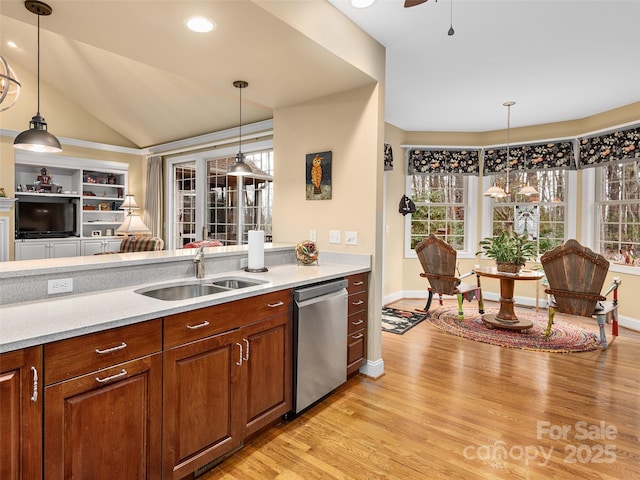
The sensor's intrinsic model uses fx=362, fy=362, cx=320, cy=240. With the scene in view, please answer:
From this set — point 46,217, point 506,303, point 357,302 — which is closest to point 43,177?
point 46,217

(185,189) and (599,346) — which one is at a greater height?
(185,189)

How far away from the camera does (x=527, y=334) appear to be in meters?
4.15

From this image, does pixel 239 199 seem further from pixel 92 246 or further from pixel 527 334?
pixel 527 334

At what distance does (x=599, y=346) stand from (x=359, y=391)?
281 cm

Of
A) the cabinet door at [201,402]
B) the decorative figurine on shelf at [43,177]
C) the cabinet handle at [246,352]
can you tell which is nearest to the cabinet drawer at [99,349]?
the cabinet door at [201,402]

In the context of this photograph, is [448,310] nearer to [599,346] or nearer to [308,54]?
[599,346]

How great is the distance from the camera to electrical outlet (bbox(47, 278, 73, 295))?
176 cm

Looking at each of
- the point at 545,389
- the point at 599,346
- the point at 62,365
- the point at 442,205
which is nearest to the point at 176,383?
the point at 62,365

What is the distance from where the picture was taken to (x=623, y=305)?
467 cm

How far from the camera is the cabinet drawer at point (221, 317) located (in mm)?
1622

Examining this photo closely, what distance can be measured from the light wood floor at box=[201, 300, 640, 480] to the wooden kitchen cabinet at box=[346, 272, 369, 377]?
18 centimetres

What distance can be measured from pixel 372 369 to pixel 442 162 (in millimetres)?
4017

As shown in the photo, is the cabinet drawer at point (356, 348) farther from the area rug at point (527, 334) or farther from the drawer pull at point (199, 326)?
the area rug at point (527, 334)

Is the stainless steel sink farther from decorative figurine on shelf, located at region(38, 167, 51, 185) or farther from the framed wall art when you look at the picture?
decorative figurine on shelf, located at region(38, 167, 51, 185)
